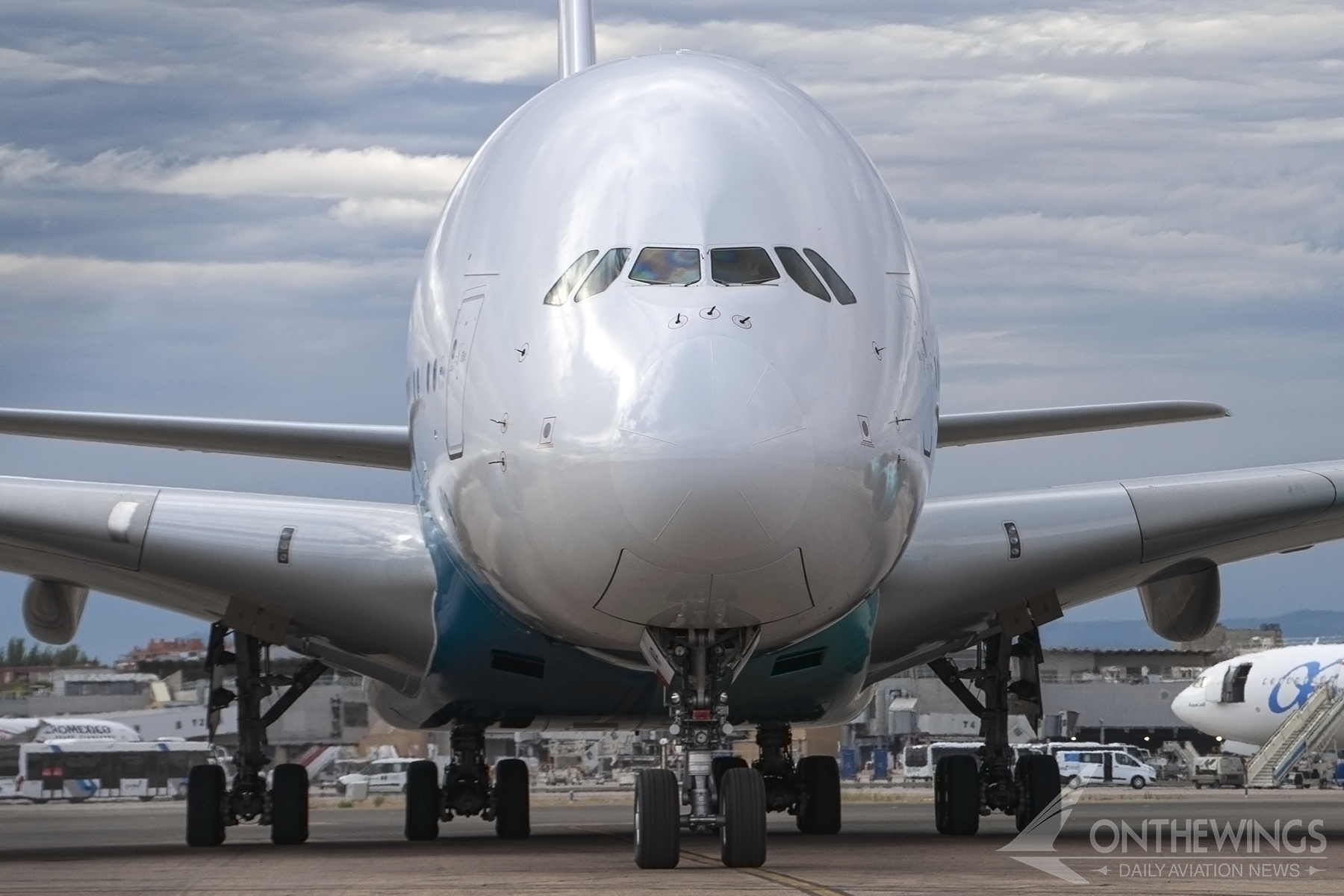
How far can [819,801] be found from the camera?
18297 mm

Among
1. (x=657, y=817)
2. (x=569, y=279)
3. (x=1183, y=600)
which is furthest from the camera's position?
(x=1183, y=600)

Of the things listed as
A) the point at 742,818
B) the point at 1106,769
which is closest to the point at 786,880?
the point at 742,818

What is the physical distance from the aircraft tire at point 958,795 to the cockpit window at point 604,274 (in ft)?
21.4

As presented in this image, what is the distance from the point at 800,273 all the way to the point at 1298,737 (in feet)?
149

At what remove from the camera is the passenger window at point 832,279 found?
1106 centimetres

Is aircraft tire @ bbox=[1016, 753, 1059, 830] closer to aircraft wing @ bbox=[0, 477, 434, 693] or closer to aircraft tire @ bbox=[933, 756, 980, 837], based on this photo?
aircraft tire @ bbox=[933, 756, 980, 837]

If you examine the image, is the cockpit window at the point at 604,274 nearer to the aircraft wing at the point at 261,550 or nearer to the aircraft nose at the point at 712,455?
the aircraft nose at the point at 712,455

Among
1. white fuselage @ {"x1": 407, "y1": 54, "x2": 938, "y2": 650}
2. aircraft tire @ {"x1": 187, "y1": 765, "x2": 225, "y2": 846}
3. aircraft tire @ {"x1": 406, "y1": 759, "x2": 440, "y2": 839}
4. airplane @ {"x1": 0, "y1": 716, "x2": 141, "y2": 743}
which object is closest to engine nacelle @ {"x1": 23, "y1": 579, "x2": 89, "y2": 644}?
aircraft tire @ {"x1": 187, "y1": 765, "x2": 225, "y2": 846}

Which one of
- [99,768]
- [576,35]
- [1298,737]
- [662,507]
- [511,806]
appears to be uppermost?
[576,35]

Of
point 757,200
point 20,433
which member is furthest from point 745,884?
point 20,433

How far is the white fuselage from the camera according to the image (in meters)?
9.98

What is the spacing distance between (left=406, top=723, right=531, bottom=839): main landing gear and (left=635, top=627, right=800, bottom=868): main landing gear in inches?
281

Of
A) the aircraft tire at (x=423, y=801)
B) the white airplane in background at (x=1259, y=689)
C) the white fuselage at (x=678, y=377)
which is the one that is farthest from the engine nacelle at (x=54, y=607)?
the white airplane in background at (x=1259, y=689)

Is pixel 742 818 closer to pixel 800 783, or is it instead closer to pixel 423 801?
pixel 800 783
